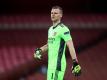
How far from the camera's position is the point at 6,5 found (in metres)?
14.1

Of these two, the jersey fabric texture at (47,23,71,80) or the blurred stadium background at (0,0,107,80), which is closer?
the jersey fabric texture at (47,23,71,80)

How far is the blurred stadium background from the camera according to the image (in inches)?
455

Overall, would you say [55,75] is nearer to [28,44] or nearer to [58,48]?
[58,48]

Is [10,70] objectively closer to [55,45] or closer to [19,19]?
[19,19]

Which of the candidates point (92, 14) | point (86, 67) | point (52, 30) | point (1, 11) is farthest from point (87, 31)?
point (52, 30)

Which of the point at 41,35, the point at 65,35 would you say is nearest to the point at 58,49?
the point at 65,35

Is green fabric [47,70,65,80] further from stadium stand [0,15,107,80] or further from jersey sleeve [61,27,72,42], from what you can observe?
stadium stand [0,15,107,80]

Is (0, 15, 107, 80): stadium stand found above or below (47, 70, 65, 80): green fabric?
below

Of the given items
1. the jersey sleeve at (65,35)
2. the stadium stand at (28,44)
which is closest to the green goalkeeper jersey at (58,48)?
the jersey sleeve at (65,35)

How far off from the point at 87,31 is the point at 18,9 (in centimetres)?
222

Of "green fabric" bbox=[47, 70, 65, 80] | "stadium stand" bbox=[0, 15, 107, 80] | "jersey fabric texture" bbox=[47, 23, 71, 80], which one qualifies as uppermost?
"jersey fabric texture" bbox=[47, 23, 71, 80]

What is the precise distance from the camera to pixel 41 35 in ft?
42.7

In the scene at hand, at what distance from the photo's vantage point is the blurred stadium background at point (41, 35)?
11562 mm

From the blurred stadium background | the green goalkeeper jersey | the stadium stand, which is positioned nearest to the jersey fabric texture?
the green goalkeeper jersey
